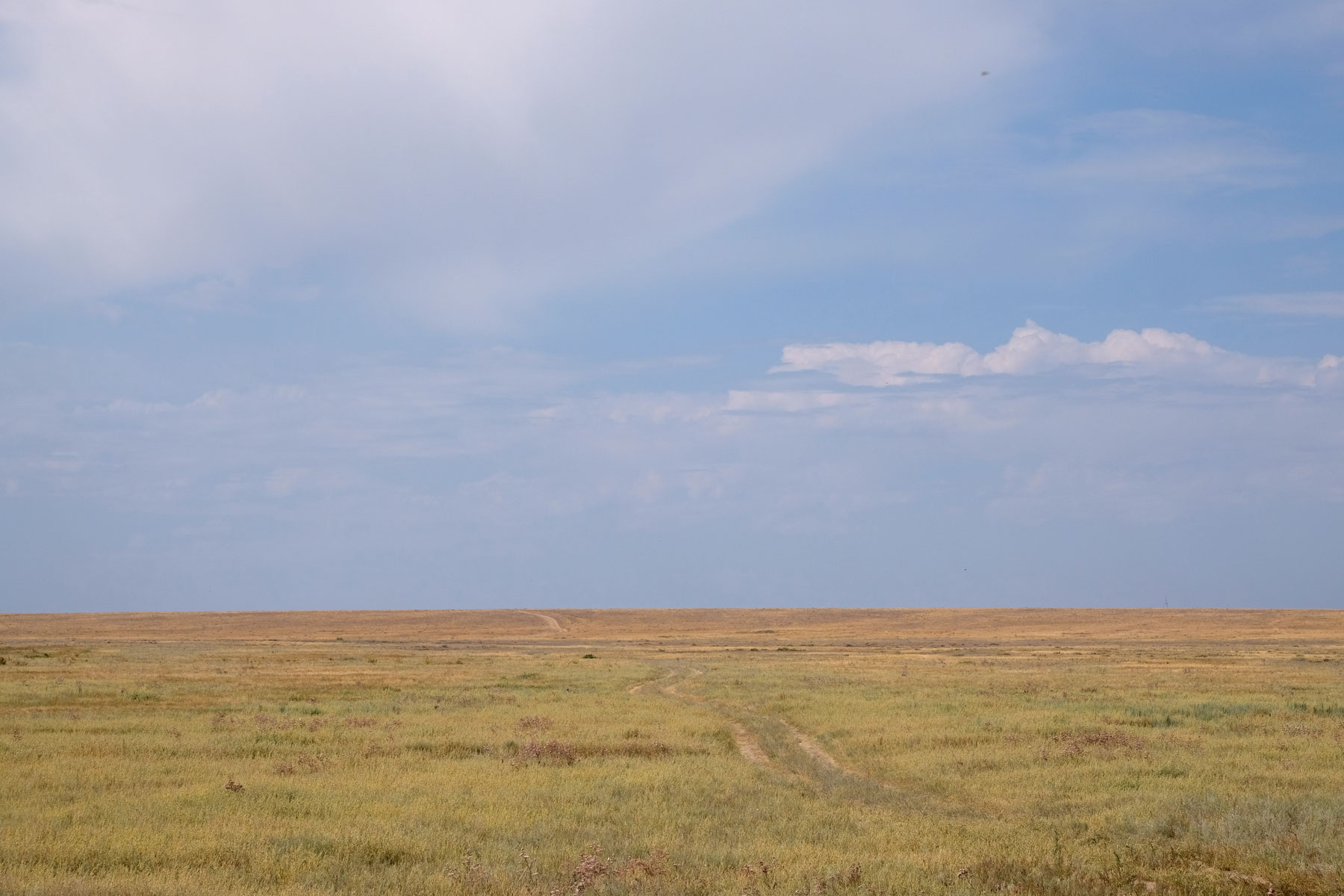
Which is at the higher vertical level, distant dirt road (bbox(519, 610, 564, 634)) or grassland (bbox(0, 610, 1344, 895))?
grassland (bbox(0, 610, 1344, 895))

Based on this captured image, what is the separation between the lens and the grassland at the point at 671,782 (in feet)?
39.8

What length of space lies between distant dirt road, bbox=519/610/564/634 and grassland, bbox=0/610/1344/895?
259ft

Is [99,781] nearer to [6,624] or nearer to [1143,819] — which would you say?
[1143,819]

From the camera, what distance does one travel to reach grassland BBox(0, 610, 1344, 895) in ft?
39.8

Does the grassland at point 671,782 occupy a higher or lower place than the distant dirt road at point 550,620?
higher

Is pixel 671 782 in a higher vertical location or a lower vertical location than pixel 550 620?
higher

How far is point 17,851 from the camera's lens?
1281cm

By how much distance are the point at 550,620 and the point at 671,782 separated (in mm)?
123831

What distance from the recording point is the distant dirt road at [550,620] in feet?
413

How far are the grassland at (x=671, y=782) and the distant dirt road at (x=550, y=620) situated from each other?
3102 inches

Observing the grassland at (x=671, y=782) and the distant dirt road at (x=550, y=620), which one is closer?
the grassland at (x=671, y=782)

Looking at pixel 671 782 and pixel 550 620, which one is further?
pixel 550 620

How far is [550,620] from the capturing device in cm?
14000

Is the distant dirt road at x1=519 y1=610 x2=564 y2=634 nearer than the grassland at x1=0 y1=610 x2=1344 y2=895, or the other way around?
the grassland at x1=0 y1=610 x2=1344 y2=895
